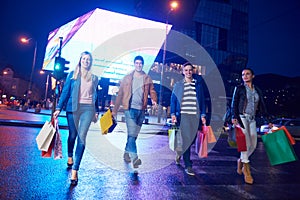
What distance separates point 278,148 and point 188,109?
5.09 ft

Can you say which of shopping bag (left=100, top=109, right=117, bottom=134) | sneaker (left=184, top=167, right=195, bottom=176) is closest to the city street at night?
sneaker (left=184, top=167, right=195, bottom=176)

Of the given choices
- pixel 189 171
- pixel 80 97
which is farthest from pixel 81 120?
pixel 189 171

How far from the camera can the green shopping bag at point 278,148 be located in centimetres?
363

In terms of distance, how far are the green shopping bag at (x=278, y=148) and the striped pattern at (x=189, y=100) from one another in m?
1.26

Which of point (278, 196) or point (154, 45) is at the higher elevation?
point (154, 45)

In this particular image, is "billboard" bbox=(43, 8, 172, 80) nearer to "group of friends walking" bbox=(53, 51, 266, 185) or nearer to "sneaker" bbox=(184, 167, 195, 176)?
"group of friends walking" bbox=(53, 51, 266, 185)

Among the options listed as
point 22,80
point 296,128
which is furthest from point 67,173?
point 22,80

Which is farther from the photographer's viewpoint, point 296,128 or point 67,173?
point 296,128

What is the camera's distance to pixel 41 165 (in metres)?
4.09

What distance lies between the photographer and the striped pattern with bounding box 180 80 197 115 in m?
4.35

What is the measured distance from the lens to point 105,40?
19.9m

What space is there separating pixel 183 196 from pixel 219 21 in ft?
184

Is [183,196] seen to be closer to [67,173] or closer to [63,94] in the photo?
[67,173]

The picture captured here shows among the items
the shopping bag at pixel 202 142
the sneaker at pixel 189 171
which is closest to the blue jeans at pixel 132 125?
the sneaker at pixel 189 171
